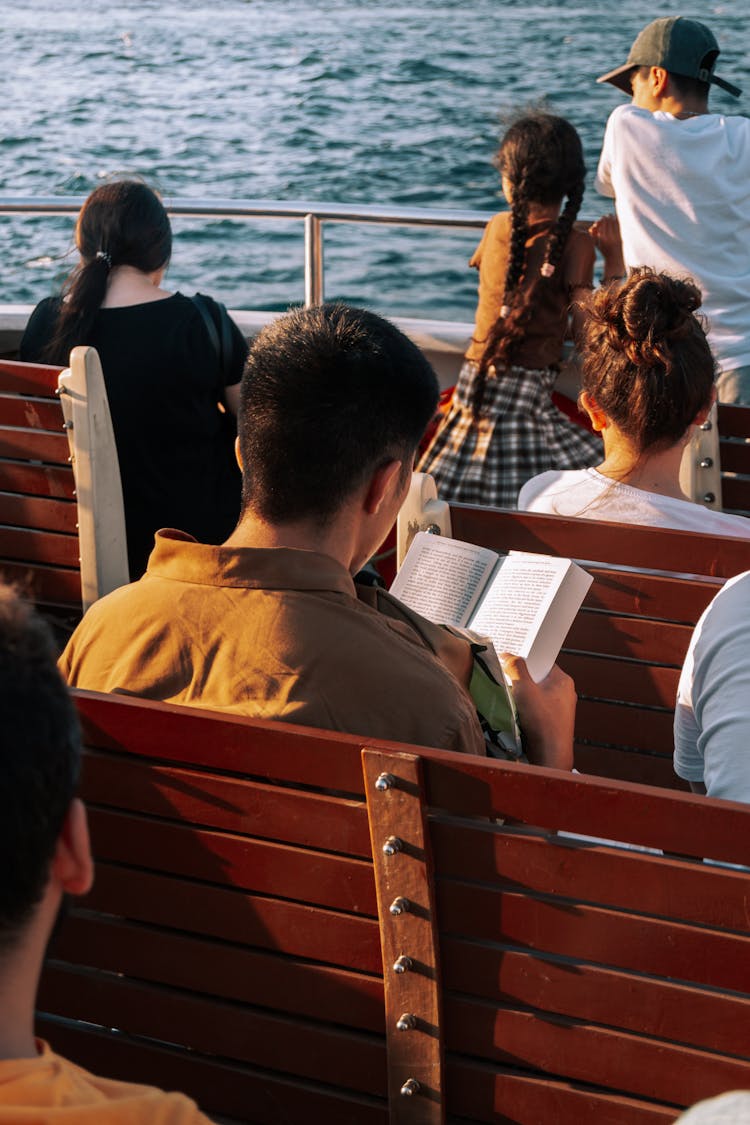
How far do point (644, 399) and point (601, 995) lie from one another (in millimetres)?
1308

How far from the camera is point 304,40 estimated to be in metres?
27.9

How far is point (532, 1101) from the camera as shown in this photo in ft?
4.76

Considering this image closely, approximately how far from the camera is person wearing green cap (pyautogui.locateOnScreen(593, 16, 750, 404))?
366cm

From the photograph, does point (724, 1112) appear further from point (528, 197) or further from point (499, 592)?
point (528, 197)

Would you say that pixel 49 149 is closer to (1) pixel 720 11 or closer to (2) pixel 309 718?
(1) pixel 720 11

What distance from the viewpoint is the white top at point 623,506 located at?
7.75ft

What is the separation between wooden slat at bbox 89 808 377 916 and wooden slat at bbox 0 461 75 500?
1.39 meters

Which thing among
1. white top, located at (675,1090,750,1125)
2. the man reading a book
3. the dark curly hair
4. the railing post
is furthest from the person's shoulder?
the railing post

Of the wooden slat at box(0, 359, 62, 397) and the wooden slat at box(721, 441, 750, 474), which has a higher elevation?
the wooden slat at box(0, 359, 62, 397)

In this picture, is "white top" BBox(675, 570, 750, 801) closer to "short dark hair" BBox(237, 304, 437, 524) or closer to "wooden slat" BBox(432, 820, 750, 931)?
"wooden slat" BBox(432, 820, 750, 931)

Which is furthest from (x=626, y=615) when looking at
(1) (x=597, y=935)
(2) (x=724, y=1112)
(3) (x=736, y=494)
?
(2) (x=724, y=1112)

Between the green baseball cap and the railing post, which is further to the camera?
the railing post

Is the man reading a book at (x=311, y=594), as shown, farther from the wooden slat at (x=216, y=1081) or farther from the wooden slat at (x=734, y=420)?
the wooden slat at (x=734, y=420)

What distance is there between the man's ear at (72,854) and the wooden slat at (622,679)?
4.00 feet
